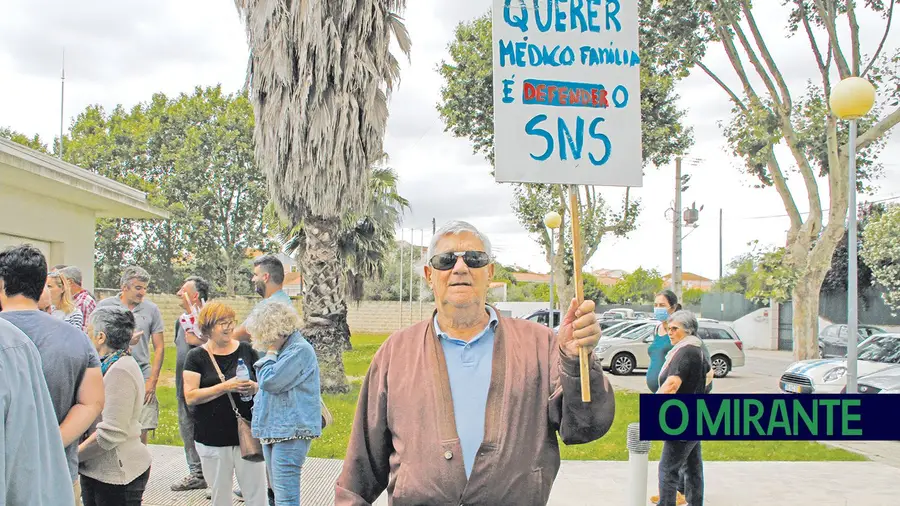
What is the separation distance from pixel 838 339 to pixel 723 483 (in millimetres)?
22310

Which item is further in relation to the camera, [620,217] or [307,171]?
[620,217]

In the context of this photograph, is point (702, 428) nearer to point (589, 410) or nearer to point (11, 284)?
point (589, 410)

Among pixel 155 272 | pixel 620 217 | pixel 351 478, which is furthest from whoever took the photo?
pixel 155 272

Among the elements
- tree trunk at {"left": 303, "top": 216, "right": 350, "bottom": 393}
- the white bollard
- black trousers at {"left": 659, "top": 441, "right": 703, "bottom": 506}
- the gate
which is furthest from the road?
the gate

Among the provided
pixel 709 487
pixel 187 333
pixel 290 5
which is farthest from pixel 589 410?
pixel 290 5

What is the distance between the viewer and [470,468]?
2434 mm

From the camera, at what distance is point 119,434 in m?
3.87

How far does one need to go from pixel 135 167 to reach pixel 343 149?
25.9 metres

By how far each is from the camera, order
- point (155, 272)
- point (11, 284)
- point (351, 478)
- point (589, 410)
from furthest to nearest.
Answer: point (155, 272)
point (11, 284)
point (351, 478)
point (589, 410)

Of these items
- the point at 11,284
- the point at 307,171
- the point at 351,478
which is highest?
the point at 307,171

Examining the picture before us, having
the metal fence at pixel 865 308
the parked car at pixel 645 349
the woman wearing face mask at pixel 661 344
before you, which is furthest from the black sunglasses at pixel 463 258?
the metal fence at pixel 865 308

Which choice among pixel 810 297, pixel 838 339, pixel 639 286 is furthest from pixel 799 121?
pixel 639 286

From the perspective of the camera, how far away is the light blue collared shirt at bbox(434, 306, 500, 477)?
2451 millimetres

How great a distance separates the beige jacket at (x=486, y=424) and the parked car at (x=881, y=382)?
9.47 m
